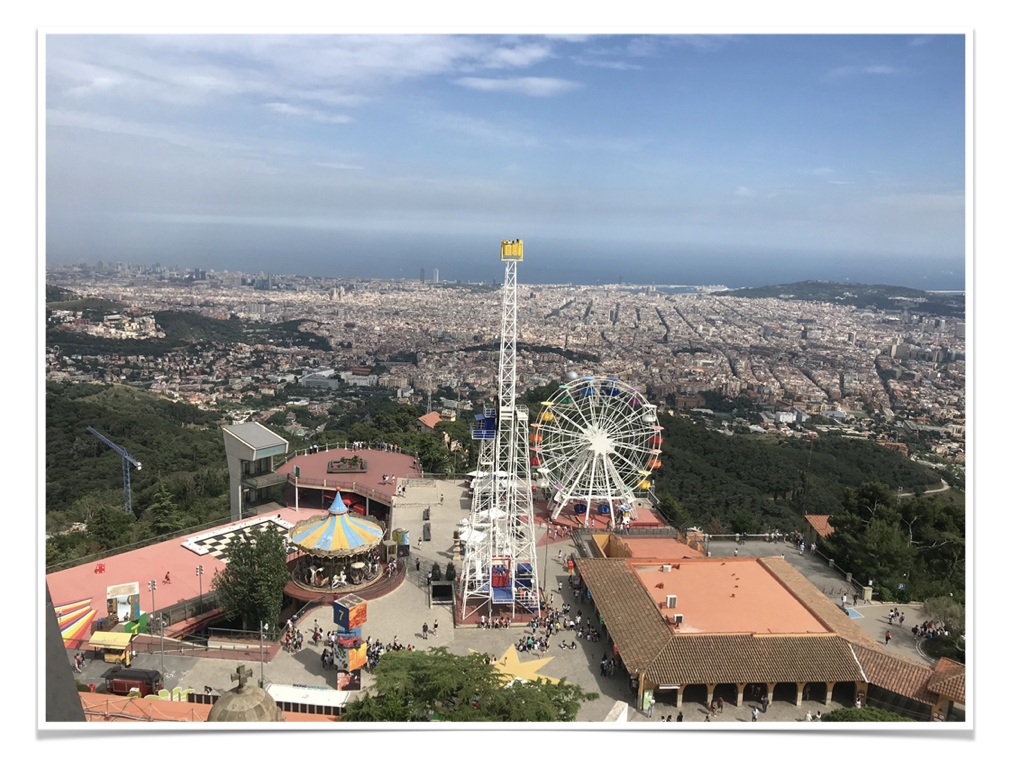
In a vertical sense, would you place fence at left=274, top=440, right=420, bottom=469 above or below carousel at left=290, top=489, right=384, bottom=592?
above

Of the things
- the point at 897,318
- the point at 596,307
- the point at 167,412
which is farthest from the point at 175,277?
the point at 897,318

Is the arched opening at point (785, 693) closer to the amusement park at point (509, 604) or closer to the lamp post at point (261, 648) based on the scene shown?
the amusement park at point (509, 604)

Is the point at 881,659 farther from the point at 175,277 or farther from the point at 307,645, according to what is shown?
the point at 175,277

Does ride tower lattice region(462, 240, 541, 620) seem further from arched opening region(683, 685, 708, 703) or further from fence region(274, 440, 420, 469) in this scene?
fence region(274, 440, 420, 469)

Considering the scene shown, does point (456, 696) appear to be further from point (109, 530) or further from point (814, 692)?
point (109, 530)

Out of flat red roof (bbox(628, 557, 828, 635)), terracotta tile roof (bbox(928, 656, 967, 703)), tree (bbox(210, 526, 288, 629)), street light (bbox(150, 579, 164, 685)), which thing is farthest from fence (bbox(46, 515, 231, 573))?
terracotta tile roof (bbox(928, 656, 967, 703))
